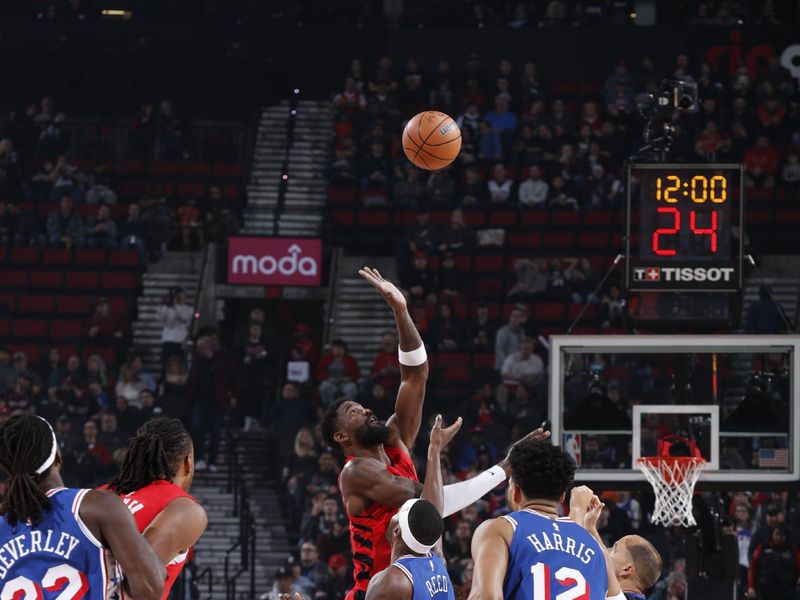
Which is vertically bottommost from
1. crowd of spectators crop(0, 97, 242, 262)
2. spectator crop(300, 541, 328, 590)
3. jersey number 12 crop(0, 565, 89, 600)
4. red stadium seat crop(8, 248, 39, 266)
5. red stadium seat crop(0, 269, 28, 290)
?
spectator crop(300, 541, 328, 590)

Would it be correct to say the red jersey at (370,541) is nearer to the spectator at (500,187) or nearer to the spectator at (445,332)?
the spectator at (445,332)

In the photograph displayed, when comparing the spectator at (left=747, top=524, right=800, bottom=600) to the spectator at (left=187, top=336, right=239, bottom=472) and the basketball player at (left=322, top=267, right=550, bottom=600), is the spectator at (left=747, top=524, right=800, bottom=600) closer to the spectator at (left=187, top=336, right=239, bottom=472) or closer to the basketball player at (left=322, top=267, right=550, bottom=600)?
the spectator at (left=187, top=336, right=239, bottom=472)

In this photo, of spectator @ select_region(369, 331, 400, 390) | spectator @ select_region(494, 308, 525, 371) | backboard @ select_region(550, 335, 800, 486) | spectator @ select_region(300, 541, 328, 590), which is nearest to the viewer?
backboard @ select_region(550, 335, 800, 486)

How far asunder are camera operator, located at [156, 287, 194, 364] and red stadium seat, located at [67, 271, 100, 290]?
59.7 inches

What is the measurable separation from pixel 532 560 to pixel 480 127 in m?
17.1

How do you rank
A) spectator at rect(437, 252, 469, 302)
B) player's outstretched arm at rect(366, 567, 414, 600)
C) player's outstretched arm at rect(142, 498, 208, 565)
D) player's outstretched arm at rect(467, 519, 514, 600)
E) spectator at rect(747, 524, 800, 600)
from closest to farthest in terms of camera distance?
1. player's outstretched arm at rect(142, 498, 208, 565)
2. player's outstretched arm at rect(467, 519, 514, 600)
3. player's outstretched arm at rect(366, 567, 414, 600)
4. spectator at rect(747, 524, 800, 600)
5. spectator at rect(437, 252, 469, 302)

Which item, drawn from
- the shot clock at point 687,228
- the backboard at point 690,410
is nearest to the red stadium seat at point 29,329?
the backboard at point 690,410

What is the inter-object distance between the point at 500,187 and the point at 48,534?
16.8 metres

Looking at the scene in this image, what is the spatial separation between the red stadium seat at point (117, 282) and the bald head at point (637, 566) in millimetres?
14956

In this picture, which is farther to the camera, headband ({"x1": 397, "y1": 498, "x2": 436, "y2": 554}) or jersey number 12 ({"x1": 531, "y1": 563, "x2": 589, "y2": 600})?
headband ({"x1": 397, "y1": 498, "x2": 436, "y2": 554})

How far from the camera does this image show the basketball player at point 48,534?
4.80 metres

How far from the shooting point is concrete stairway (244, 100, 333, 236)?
22.8m

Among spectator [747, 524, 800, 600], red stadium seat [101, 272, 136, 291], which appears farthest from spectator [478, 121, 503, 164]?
spectator [747, 524, 800, 600]

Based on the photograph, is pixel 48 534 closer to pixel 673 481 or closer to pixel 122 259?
pixel 673 481
